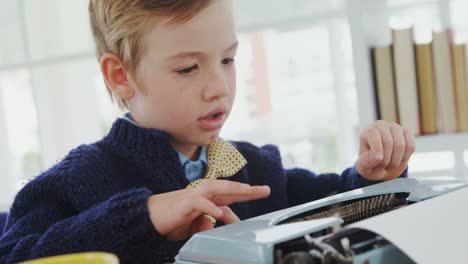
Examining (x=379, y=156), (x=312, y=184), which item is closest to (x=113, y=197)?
(x=379, y=156)

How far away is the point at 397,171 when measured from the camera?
37.4 inches

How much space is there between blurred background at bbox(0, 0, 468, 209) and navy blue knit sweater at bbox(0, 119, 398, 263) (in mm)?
1296

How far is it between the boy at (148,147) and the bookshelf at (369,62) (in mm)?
919

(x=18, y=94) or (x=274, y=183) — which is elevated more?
(x=18, y=94)

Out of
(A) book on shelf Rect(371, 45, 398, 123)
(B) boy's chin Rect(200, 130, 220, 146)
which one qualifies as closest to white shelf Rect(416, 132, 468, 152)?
(A) book on shelf Rect(371, 45, 398, 123)

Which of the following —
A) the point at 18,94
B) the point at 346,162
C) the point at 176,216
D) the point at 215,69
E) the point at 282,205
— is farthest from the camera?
the point at 18,94

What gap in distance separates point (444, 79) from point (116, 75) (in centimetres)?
123

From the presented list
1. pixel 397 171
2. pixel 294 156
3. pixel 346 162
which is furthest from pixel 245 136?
pixel 397 171

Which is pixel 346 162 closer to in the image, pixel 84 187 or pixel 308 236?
pixel 84 187

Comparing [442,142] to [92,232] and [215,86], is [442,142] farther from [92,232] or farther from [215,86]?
[92,232]

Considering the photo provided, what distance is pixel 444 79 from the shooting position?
1909mm

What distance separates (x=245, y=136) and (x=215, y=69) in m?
1.73

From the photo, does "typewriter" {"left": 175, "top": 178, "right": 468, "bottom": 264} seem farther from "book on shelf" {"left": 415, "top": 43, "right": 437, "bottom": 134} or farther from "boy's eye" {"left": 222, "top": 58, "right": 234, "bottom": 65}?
"book on shelf" {"left": 415, "top": 43, "right": 437, "bottom": 134}

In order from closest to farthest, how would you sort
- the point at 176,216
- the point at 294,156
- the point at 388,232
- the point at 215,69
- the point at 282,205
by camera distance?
the point at 388,232, the point at 176,216, the point at 215,69, the point at 282,205, the point at 294,156
